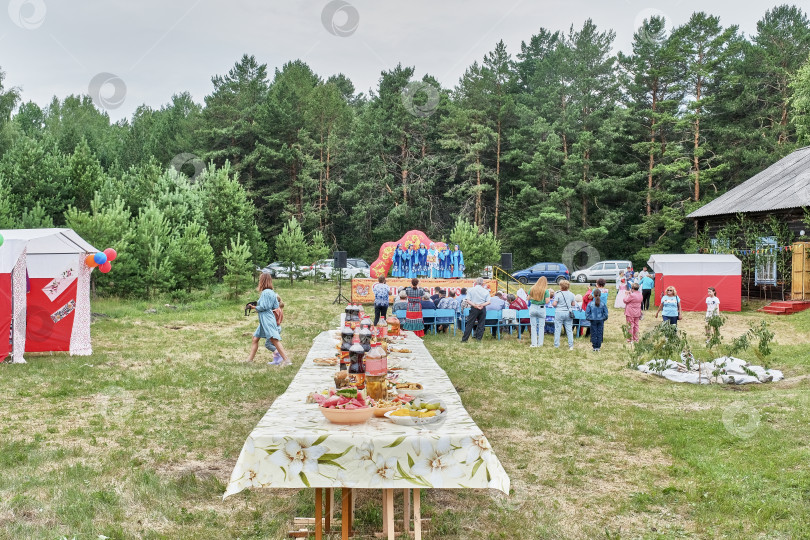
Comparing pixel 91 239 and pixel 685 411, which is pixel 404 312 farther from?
pixel 91 239

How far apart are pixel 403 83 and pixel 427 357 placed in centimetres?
3503

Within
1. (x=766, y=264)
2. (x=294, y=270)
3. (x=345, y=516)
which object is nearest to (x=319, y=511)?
(x=345, y=516)

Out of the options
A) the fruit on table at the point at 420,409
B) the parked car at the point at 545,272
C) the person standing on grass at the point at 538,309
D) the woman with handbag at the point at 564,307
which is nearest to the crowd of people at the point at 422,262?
the person standing on grass at the point at 538,309

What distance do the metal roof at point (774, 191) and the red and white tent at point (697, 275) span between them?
313 cm

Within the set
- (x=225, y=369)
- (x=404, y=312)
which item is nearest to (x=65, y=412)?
(x=225, y=369)

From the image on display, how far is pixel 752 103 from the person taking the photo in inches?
1350

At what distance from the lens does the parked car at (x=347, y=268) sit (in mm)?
32000

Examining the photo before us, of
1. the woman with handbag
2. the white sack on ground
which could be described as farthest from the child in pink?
the white sack on ground

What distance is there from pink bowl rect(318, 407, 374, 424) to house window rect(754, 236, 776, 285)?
72.7 feet

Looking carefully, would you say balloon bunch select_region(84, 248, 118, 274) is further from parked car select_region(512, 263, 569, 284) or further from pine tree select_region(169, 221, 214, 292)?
parked car select_region(512, 263, 569, 284)

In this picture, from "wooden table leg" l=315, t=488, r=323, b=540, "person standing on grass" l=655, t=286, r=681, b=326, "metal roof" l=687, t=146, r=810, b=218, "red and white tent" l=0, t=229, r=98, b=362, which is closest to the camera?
"wooden table leg" l=315, t=488, r=323, b=540

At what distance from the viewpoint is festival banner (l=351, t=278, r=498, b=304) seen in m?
20.1

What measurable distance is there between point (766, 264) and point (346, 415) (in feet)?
74.5

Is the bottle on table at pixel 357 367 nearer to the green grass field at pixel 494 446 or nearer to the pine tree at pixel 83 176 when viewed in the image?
the green grass field at pixel 494 446
